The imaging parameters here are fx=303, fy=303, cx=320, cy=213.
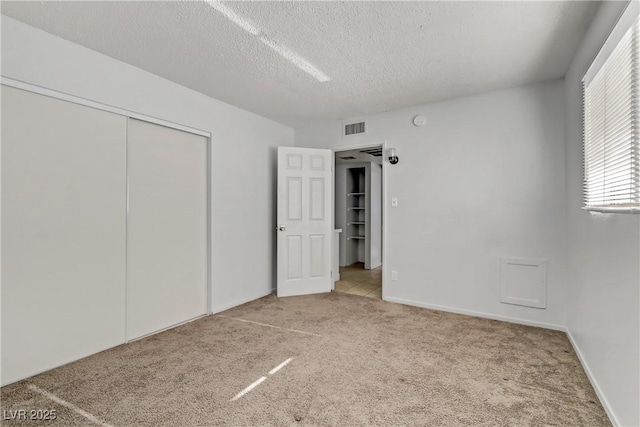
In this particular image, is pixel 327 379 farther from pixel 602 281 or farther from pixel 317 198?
pixel 317 198

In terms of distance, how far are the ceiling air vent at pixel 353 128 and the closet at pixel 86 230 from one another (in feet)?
6.76

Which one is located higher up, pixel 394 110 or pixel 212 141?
pixel 394 110

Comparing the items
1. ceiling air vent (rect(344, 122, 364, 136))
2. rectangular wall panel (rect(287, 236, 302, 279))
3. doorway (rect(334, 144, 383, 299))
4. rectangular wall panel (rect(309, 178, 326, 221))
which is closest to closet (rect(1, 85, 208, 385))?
rectangular wall panel (rect(287, 236, 302, 279))

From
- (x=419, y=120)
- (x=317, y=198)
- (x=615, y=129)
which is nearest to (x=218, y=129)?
(x=317, y=198)

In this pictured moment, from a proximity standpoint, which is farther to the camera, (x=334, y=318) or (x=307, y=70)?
(x=334, y=318)

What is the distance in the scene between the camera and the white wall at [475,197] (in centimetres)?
297

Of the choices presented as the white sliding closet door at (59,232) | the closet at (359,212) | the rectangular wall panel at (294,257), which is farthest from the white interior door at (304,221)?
the closet at (359,212)

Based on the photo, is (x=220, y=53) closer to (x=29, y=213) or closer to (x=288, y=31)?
(x=288, y=31)

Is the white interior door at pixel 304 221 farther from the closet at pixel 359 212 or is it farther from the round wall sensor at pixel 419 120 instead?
the closet at pixel 359 212

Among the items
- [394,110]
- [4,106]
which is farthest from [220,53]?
[394,110]

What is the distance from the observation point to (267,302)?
3846mm

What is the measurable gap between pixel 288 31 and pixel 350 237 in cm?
505

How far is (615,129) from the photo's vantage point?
63.4 inches

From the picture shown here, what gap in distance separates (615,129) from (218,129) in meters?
3.37
